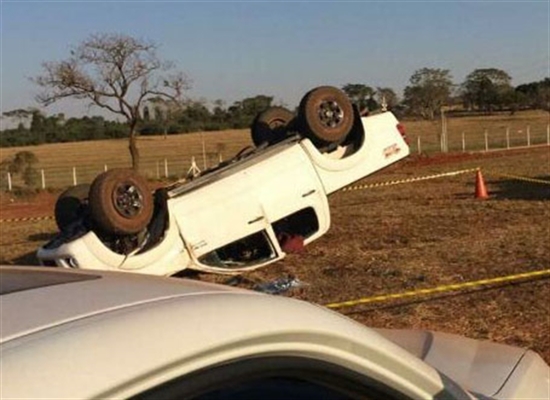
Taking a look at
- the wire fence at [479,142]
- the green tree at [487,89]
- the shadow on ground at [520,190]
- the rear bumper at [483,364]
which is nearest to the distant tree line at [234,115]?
the green tree at [487,89]

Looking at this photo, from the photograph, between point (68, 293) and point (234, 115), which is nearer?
point (68, 293)

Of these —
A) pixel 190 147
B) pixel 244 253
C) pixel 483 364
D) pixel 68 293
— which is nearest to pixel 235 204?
pixel 244 253

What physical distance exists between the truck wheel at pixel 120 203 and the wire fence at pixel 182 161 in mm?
23961

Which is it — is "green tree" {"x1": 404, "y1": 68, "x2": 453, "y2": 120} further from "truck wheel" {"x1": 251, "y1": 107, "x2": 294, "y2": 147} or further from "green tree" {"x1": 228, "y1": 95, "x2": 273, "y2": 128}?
"truck wheel" {"x1": 251, "y1": 107, "x2": 294, "y2": 147}

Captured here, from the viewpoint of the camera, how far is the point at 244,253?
9.94 meters

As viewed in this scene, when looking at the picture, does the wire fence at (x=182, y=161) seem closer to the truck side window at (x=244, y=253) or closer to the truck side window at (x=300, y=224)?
the truck side window at (x=300, y=224)

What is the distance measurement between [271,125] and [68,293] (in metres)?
9.05

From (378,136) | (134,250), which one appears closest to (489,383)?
(134,250)

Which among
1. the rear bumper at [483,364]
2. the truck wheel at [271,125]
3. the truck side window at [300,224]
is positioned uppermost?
the truck wheel at [271,125]

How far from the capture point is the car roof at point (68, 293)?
1526 mm

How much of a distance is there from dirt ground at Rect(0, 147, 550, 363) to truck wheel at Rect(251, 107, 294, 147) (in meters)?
1.52

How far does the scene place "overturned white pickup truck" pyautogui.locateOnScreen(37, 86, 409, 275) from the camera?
8.70 m

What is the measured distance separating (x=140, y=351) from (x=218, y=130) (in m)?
75.3

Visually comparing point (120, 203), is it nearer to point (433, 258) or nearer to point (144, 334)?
point (433, 258)
